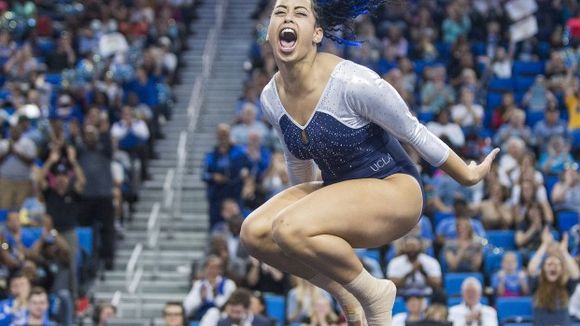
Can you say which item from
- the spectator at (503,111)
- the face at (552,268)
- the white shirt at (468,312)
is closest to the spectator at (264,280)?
the white shirt at (468,312)

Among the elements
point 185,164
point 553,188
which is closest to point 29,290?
point 185,164

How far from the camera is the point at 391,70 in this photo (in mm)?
15117

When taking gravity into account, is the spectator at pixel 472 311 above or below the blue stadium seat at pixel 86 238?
above

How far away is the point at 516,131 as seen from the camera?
13.7 metres

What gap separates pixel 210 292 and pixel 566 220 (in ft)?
13.3

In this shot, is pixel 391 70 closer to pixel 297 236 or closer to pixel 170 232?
pixel 170 232

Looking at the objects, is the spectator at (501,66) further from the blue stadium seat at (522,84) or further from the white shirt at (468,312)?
the white shirt at (468,312)

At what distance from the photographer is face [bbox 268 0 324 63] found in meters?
5.36

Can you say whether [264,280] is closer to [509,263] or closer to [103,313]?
[103,313]

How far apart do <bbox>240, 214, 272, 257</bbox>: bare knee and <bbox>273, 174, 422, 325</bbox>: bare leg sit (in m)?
0.28

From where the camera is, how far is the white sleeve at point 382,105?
209 inches

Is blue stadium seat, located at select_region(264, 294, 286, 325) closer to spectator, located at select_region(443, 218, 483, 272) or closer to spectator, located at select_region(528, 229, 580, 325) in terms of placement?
spectator, located at select_region(443, 218, 483, 272)

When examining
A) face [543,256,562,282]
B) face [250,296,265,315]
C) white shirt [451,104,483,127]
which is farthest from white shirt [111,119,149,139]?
face [543,256,562,282]

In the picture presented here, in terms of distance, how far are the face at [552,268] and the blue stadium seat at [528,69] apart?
23.9 ft
